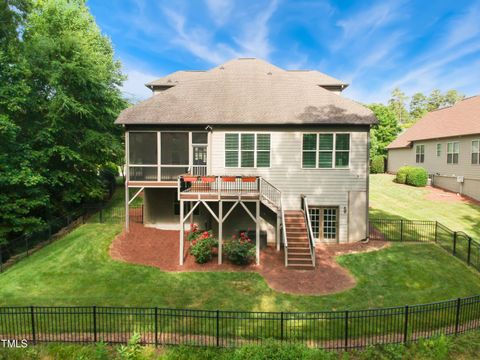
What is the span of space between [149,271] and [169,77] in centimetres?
1494

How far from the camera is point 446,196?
942 inches

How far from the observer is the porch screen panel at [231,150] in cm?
1520

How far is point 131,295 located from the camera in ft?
32.6

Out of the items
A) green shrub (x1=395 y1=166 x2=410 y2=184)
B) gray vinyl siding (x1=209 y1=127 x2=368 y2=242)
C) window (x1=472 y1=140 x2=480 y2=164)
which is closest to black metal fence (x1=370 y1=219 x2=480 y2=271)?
gray vinyl siding (x1=209 y1=127 x2=368 y2=242)

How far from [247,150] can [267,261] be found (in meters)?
6.09

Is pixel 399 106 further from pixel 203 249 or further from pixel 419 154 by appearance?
pixel 203 249

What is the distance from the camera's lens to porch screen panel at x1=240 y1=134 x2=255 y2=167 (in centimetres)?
1513

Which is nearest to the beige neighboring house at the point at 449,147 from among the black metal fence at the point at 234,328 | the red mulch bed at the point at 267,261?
the red mulch bed at the point at 267,261

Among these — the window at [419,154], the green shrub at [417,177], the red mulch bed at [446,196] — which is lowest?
the red mulch bed at [446,196]

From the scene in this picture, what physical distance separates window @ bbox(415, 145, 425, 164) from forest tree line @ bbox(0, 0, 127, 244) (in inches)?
1239

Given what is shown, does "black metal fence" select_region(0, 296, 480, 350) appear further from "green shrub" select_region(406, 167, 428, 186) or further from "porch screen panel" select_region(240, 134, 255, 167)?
"green shrub" select_region(406, 167, 428, 186)

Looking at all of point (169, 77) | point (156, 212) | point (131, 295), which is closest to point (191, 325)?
point (131, 295)

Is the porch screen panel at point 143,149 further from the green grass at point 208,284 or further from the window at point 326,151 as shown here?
the window at point 326,151

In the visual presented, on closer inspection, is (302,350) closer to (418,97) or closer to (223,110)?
(223,110)
